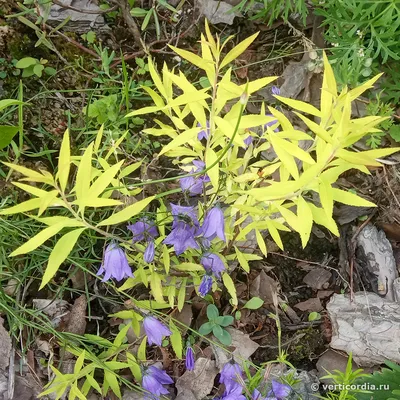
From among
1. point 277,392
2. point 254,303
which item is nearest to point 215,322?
point 254,303

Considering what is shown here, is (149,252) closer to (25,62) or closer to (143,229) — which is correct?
(143,229)

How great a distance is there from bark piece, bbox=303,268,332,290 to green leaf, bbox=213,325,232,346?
1.30 ft

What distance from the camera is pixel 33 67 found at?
1836mm

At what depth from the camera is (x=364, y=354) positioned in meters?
1.65

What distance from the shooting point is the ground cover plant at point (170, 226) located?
1.33 meters

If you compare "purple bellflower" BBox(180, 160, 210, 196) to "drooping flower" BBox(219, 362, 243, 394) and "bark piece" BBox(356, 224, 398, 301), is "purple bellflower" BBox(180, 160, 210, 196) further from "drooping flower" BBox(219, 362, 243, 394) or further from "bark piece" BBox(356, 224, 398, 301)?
"bark piece" BBox(356, 224, 398, 301)

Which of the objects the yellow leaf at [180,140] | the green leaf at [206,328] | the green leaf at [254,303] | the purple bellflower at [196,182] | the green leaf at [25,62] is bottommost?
the green leaf at [206,328]

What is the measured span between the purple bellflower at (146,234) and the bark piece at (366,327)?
764 millimetres

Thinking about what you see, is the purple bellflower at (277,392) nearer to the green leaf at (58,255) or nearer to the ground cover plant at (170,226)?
the ground cover plant at (170,226)

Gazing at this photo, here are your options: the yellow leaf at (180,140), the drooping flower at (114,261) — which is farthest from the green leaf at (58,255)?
the yellow leaf at (180,140)

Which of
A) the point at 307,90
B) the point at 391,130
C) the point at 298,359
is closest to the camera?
the point at 298,359

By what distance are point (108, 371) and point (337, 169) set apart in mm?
870

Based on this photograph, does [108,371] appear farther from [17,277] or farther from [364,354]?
[364,354]

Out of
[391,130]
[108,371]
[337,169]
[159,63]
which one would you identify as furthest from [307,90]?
[108,371]
